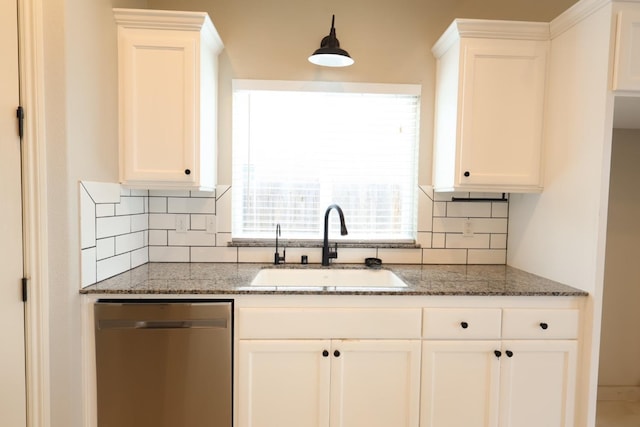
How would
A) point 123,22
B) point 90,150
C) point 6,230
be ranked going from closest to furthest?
point 6,230
point 90,150
point 123,22

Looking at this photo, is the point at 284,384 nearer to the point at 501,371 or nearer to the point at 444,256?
the point at 501,371

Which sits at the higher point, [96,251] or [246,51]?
[246,51]

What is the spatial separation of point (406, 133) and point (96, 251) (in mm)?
1904

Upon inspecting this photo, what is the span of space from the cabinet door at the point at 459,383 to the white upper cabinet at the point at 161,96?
1.52 m

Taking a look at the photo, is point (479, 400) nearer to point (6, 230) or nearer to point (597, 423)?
point (597, 423)

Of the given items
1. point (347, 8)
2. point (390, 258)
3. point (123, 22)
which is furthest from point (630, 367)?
point (123, 22)

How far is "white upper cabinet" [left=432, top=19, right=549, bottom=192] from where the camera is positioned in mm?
1876

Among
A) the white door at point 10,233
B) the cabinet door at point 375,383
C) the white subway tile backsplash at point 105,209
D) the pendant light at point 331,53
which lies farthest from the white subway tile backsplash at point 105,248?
the pendant light at point 331,53

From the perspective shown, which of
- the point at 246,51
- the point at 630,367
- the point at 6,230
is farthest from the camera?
the point at 630,367

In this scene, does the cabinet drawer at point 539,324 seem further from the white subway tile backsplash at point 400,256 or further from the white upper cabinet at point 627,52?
the white upper cabinet at point 627,52

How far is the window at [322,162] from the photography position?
7.42 ft

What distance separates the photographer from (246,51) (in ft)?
7.14

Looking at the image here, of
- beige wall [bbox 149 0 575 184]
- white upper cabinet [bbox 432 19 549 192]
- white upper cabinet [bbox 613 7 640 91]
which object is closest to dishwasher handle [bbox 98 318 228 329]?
beige wall [bbox 149 0 575 184]

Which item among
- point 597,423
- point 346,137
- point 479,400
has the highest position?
point 346,137
